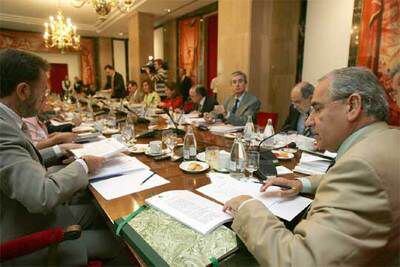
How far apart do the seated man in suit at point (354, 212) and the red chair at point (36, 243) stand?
618 millimetres

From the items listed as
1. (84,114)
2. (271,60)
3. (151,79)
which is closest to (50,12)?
(151,79)

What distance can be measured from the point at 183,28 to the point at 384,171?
7529 mm

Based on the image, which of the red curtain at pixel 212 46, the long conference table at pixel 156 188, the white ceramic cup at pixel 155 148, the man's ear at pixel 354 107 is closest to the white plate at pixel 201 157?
the long conference table at pixel 156 188

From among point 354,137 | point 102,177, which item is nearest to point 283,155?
point 354,137

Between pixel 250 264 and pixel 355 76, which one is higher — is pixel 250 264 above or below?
below

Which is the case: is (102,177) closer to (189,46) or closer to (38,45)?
(189,46)

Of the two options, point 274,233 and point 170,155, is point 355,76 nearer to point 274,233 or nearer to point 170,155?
point 274,233

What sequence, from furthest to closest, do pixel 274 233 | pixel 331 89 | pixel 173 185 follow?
1. pixel 173 185
2. pixel 331 89
3. pixel 274 233

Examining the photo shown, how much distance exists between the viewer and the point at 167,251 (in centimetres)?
80

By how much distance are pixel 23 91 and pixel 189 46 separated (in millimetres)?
6579

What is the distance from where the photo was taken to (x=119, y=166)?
1525 millimetres

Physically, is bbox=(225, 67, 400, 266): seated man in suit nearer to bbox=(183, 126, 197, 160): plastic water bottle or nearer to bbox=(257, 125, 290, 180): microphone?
bbox=(257, 125, 290, 180): microphone

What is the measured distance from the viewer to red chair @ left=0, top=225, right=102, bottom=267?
34.7 inches

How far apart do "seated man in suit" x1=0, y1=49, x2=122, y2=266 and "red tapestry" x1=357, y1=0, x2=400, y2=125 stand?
10.1 feet
